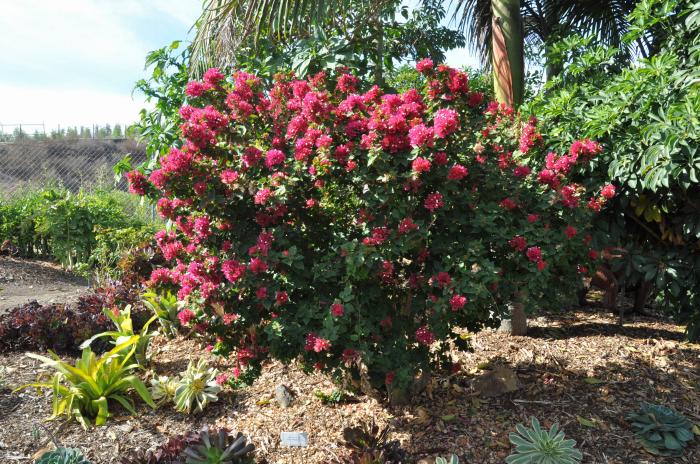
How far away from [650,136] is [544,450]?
68.1 inches

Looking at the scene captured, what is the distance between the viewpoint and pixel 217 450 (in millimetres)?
2334

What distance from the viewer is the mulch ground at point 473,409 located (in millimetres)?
2799

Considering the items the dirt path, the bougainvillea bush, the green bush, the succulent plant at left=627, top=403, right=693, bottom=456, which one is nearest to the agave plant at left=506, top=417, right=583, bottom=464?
the succulent plant at left=627, top=403, right=693, bottom=456

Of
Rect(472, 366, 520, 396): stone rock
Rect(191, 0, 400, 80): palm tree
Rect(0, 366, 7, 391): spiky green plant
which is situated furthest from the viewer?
Rect(191, 0, 400, 80): palm tree

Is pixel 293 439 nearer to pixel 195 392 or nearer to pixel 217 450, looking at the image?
pixel 217 450

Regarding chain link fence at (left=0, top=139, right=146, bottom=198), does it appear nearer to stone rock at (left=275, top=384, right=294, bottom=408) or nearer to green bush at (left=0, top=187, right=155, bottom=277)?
green bush at (left=0, top=187, right=155, bottom=277)

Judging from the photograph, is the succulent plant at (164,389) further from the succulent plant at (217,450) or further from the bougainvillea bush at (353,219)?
the succulent plant at (217,450)

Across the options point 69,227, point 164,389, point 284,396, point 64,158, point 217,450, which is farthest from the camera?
point 64,158

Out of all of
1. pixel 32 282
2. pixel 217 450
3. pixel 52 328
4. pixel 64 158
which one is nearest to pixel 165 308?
pixel 52 328

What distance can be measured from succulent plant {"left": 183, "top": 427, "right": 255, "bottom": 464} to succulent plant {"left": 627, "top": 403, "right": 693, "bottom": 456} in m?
1.94

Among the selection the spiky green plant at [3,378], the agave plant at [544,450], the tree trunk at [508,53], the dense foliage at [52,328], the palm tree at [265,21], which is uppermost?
the palm tree at [265,21]

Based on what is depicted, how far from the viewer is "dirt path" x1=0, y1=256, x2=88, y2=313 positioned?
675 cm

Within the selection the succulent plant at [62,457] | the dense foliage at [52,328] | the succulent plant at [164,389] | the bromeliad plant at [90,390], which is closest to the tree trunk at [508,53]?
the succulent plant at [164,389]

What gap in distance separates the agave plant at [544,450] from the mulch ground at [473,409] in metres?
0.19
